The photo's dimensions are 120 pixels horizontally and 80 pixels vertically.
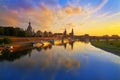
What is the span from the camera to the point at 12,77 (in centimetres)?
2320

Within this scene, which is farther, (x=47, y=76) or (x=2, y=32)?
(x=2, y=32)

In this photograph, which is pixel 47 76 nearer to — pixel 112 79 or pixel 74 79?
pixel 74 79

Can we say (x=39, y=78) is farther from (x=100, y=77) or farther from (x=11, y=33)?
(x=11, y=33)

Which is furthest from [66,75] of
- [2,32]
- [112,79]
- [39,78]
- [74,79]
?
[2,32]

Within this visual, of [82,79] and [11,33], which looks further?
[11,33]

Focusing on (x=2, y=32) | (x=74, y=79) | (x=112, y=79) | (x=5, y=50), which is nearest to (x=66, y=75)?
(x=74, y=79)

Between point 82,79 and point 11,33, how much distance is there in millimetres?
86501

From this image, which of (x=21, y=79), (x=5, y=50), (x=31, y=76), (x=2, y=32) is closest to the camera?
(x=21, y=79)

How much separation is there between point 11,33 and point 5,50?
51.4 m

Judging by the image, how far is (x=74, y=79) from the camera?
22641 millimetres

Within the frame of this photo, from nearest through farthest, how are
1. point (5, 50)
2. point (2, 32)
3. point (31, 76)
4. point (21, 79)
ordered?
1. point (21, 79)
2. point (31, 76)
3. point (5, 50)
4. point (2, 32)

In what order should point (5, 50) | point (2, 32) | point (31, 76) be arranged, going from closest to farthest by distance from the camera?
1. point (31, 76)
2. point (5, 50)
3. point (2, 32)

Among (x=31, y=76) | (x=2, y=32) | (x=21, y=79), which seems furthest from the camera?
(x=2, y=32)

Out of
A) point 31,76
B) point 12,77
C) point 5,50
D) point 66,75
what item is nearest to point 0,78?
point 12,77
